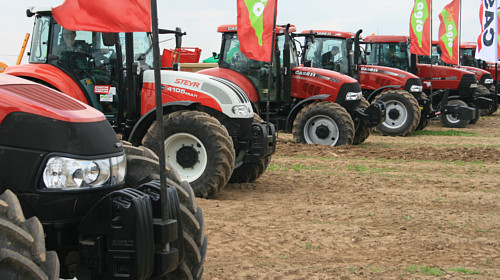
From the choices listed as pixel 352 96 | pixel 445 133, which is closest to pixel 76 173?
pixel 352 96

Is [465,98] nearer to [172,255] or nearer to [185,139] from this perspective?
A: [185,139]

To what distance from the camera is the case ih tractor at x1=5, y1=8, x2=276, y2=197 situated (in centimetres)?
759

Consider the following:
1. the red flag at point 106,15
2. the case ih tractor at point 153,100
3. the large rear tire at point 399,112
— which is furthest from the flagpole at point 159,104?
the large rear tire at point 399,112

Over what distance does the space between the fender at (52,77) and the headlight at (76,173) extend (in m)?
5.33

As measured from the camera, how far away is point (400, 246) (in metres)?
5.65

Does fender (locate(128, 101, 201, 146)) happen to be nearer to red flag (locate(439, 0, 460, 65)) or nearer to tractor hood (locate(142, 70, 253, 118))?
tractor hood (locate(142, 70, 253, 118))

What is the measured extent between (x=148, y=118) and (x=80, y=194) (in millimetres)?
4808

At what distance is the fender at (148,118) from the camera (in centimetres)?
776

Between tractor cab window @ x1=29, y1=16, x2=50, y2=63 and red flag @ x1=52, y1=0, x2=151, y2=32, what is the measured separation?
12.6 ft

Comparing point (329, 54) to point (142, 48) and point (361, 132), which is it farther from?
point (142, 48)

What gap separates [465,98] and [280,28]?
29.0 feet

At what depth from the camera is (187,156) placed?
7.73 meters

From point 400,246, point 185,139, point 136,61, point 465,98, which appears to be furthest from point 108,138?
point 465,98

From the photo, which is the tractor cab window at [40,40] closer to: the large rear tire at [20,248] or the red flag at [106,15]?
the red flag at [106,15]
